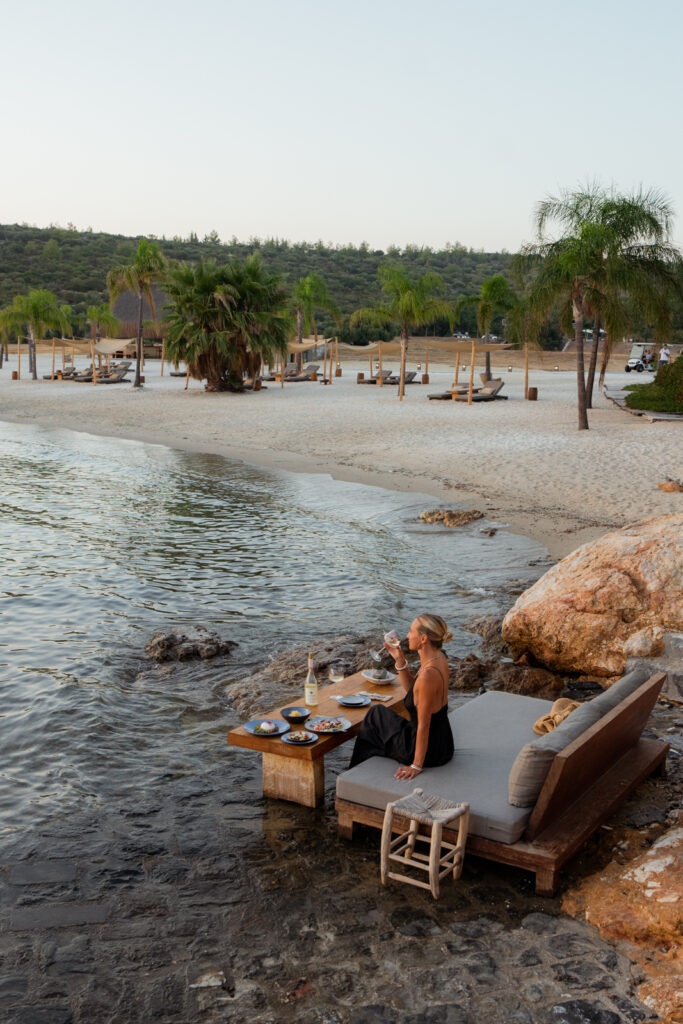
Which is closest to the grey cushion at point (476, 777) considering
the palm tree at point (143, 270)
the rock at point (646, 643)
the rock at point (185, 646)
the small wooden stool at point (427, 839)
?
the small wooden stool at point (427, 839)

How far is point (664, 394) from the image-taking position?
31281 millimetres

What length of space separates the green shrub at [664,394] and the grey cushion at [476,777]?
901 inches

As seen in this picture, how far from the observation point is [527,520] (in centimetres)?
1441

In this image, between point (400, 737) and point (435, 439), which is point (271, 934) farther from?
point (435, 439)

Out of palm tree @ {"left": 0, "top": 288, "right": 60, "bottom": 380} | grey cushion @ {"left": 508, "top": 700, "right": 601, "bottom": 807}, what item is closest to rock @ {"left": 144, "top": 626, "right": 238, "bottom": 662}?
grey cushion @ {"left": 508, "top": 700, "right": 601, "bottom": 807}

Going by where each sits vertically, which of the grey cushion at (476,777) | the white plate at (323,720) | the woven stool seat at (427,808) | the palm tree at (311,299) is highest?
the palm tree at (311,299)

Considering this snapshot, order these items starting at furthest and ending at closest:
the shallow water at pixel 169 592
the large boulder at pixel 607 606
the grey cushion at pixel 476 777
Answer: the large boulder at pixel 607 606, the shallow water at pixel 169 592, the grey cushion at pixel 476 777

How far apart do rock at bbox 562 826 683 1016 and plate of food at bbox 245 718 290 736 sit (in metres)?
1.89

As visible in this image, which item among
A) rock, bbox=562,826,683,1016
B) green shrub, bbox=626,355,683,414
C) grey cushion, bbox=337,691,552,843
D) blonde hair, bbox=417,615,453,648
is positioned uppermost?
green shrub, bbox=626,355,683,414

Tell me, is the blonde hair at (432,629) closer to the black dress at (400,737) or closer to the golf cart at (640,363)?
the black dress at (400,737)

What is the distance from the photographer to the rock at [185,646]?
831cm

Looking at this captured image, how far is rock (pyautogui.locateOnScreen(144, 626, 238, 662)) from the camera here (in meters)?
8.31

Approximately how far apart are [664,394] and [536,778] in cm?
2892

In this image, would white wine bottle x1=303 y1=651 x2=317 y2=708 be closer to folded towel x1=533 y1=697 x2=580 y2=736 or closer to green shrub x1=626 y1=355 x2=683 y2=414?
folded towel x1=533 y1=697 x2=580 y2=736
